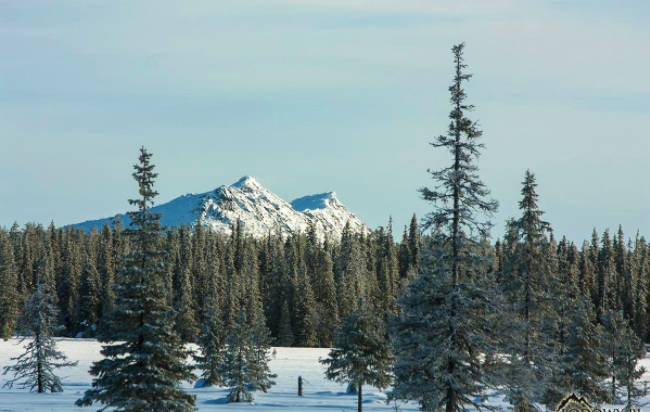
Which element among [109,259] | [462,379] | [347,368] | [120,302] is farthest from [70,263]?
[462,379]

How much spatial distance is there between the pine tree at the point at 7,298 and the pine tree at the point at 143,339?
8092 centimetres

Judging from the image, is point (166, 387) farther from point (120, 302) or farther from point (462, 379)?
point (462, 379)

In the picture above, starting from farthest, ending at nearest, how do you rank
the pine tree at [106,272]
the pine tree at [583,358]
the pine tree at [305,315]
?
the pine tree at [106,272]
the pine tree at [305,315]
the pine tree at [583,358]

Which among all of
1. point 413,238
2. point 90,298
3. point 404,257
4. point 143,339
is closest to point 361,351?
point 143,339

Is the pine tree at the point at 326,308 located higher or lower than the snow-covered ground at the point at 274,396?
higher

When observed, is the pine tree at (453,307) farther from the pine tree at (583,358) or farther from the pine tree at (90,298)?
the pine tree at (90,298)

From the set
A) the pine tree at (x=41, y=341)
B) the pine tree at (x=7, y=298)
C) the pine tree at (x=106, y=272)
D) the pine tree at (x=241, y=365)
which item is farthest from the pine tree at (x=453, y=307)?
the pine tree at (x=106, y=272)

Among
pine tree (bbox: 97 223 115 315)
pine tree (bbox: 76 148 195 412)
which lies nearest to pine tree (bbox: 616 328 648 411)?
pine tree (bbox: 76 148 195 412)

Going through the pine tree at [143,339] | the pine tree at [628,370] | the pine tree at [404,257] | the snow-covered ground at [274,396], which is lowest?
the snow-covered ground at [274,396]

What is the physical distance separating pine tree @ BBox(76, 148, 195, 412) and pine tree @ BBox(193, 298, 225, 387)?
32.7 m

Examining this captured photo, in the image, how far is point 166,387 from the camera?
88.2ft

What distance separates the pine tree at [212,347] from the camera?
60.3 metres

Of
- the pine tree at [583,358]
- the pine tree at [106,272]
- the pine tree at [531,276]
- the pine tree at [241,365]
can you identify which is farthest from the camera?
the pine tree at [106,272]

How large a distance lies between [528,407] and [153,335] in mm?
18930
